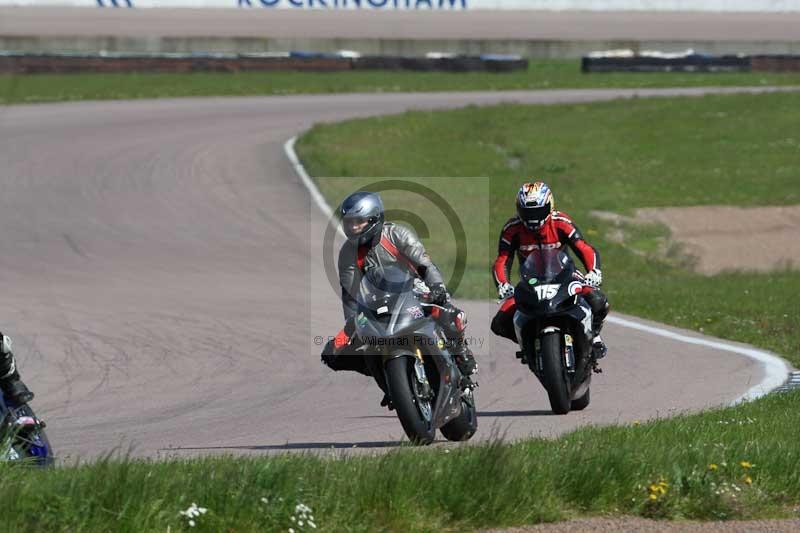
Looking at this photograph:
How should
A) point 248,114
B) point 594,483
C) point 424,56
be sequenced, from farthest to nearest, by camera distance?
point 424,56 < point 248,114 < point 594,483

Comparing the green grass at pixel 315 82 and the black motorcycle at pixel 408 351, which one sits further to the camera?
the green grass at pixel 315 82

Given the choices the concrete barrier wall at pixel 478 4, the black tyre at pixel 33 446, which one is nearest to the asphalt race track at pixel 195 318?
the black tyre at pixel 33 446

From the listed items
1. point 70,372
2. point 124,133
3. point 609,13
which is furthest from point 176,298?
point 609,13

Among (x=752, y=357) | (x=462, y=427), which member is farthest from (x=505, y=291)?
(x=752, y=357)

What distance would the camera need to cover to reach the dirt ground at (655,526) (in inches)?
262

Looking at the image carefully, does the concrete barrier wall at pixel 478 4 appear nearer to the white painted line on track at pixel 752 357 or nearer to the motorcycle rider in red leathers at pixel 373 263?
the white painted line on track at pixel 752 357

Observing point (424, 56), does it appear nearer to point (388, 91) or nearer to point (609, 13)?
point (388, 91)

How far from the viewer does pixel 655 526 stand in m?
6.80

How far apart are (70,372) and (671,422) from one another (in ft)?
18.4

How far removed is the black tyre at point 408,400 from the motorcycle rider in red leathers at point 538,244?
2.17m

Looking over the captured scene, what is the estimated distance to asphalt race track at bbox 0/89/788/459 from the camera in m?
10.5

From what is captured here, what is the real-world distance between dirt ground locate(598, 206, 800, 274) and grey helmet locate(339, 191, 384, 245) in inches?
512

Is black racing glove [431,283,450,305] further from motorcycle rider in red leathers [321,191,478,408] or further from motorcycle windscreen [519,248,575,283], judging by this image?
motorcycle windscreen [519,248,575,283]

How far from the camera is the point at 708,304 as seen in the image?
1739cm
